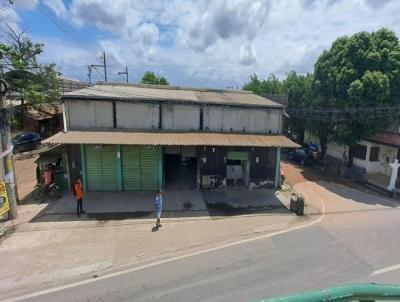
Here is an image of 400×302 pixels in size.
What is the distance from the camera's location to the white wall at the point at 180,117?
18.0 m

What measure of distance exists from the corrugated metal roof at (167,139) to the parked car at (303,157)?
33.7 ft

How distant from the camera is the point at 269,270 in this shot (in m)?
9.66

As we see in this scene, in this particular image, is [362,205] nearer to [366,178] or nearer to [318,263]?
[366,178]

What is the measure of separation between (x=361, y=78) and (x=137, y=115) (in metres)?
16.1

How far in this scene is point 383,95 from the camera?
19.8 meters

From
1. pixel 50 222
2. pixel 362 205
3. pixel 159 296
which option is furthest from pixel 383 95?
pixel 50 222

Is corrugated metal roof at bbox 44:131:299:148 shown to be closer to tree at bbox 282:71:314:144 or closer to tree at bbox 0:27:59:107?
tree at bbox 0:27:59:107

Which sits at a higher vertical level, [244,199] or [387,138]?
[387,138]

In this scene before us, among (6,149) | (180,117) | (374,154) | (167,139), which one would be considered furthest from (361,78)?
(6,149)

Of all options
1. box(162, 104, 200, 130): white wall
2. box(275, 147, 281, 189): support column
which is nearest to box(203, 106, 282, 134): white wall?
box(162, 104, 200, 130): white wall

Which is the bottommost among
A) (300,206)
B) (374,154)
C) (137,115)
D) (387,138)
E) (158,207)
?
(300,206)

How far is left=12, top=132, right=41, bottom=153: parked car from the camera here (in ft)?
87.1

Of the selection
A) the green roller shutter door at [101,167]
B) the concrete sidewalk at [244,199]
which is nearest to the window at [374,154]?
the concrete sidewalk at [244,199]

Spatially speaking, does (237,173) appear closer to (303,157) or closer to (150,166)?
(150,166)
